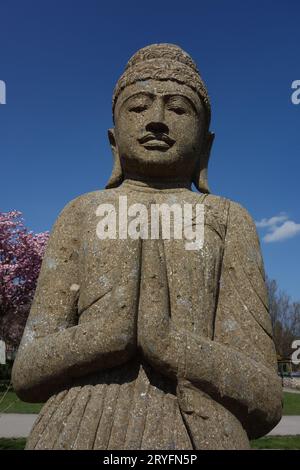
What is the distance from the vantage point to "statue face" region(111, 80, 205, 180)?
12.6ft

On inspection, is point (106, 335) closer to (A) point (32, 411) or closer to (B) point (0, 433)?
(B) point (0, 433)

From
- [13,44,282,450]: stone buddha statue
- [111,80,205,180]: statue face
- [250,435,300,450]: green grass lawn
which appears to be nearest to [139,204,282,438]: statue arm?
[13,44,282,450]: stone buddha statue

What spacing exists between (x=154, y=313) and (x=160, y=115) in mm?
1576

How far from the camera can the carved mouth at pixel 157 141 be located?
3.85m

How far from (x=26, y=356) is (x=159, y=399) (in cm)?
90

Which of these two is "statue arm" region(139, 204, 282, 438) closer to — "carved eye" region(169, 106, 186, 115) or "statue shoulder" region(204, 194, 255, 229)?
"statue shoulder" region(204, 194, 255, 229)

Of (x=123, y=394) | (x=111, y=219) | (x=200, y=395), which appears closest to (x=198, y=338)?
(x=200, y=395)

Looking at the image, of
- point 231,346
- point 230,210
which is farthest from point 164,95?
point 231,346

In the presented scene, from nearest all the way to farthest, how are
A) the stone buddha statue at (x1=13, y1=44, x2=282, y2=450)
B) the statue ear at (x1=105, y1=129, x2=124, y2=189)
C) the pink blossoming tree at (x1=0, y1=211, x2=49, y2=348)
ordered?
the stone buddha statue at (x1=13, y1=44, x2=282, y2=450) → the statue ear at (x1=105, y1=129, x2=124, y2=189) → the pink blossoming tree at (x1=0, y1=211, x2=49, y2=348)

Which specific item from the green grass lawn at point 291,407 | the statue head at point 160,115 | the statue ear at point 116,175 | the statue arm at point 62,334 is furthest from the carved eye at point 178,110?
the green grass lawn at point 291,407

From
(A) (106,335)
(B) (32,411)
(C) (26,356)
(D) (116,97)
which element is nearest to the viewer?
(A) (106,335)

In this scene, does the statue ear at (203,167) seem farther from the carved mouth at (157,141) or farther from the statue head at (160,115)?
the carved mouth at (157,141)

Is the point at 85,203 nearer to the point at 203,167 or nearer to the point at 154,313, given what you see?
the point at 203,167

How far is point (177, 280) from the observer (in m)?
3.41
